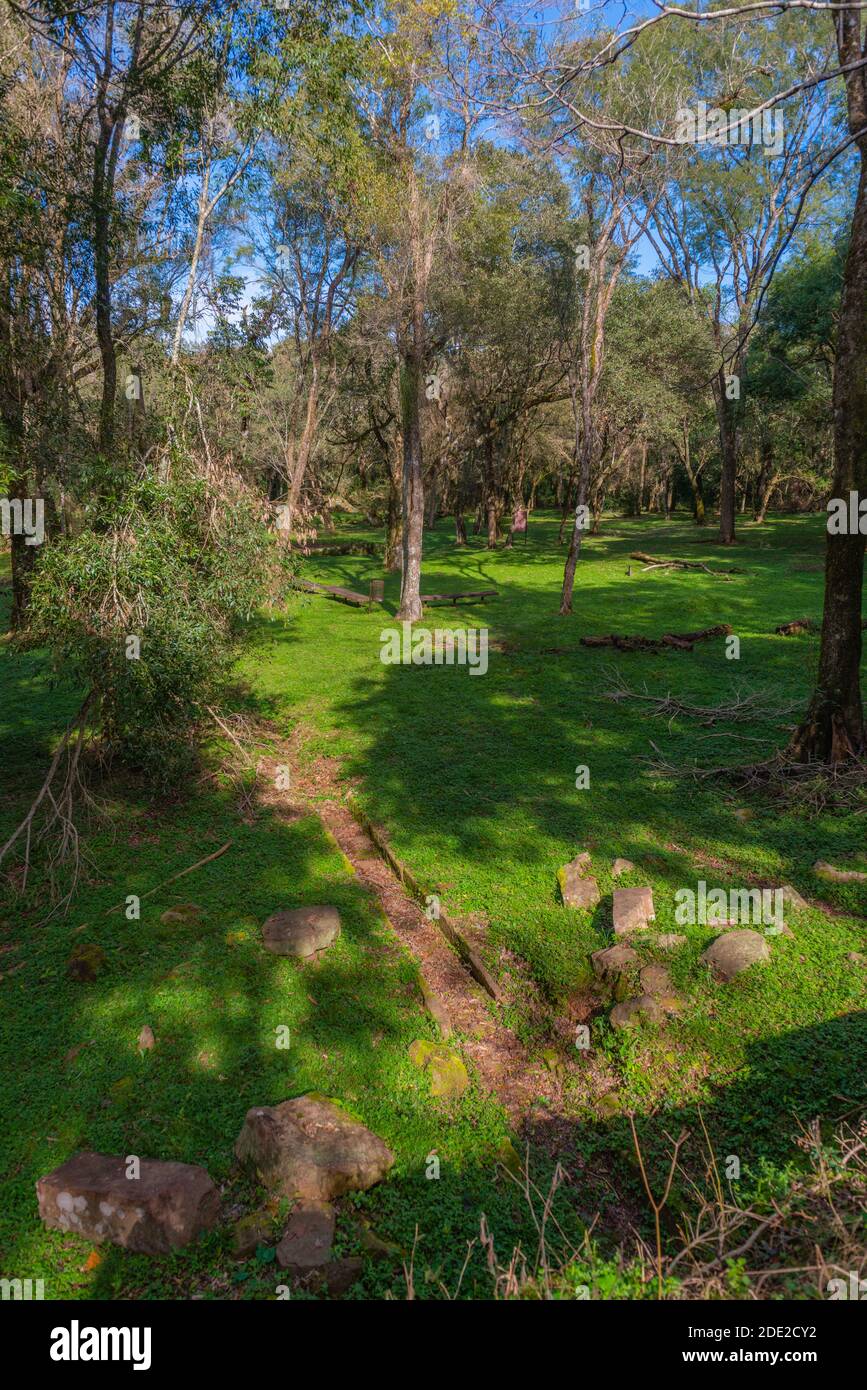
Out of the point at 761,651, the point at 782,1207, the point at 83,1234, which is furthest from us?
the point at 761,651

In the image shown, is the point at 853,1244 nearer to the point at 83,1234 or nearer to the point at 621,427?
the point at 83,1234

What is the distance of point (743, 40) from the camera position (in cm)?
2578

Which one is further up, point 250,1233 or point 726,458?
point 726,458

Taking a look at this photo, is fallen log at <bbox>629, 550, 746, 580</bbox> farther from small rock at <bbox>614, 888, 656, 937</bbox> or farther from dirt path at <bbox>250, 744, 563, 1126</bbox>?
small rock at <bbox>614, 888, 656, 937</bbox>

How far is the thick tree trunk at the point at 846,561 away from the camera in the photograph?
7406 millimetres

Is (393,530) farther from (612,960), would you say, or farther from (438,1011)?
(438,1011)

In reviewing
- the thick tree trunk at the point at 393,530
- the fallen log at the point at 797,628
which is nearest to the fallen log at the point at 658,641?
the fallen log at the point at 797,628

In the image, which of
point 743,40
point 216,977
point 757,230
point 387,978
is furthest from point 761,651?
point 757,230

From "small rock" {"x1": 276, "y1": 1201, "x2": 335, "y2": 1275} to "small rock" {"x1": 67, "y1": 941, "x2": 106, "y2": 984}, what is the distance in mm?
2623

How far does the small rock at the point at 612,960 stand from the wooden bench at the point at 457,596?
1398 centimetres

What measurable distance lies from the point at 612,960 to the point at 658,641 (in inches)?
395

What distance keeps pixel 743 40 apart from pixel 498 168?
1365cm

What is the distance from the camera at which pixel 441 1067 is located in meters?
5.06

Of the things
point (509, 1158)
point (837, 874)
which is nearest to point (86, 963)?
point (509, 1158)
